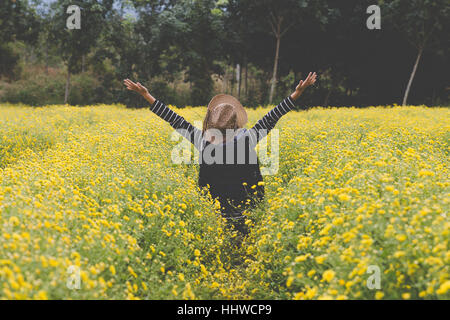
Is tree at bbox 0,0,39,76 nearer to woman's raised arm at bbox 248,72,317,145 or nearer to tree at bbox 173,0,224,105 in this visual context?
tree at bbox 173,0,224,105

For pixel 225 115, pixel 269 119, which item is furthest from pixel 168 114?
pixel 269 119

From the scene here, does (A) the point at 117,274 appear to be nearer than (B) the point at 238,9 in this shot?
Yes

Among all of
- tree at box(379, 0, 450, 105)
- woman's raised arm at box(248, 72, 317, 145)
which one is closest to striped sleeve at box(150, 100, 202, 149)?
woman's raised arm at box(248, 72, 317, 145)

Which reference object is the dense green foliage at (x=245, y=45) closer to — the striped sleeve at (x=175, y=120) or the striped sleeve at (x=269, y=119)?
the striped sleeve at (x=269, y=119)

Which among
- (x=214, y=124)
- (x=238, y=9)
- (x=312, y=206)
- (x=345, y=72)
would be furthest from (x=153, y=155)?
(x=345, y=72)

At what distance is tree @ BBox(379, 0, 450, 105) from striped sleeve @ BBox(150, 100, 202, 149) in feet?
74.3

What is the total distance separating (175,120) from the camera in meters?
4.63

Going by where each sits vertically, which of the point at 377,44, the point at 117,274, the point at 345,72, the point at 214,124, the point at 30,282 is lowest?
the point at 117,274

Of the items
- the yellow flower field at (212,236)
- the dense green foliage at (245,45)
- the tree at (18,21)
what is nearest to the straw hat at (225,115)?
the yellow flower field at (212,236)

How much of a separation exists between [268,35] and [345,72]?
702 centimetres

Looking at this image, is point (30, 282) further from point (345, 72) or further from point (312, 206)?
point (345, 72)

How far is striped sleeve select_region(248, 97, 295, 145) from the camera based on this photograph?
14.9 feet

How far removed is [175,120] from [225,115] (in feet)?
2.44

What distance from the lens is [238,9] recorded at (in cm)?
2530
